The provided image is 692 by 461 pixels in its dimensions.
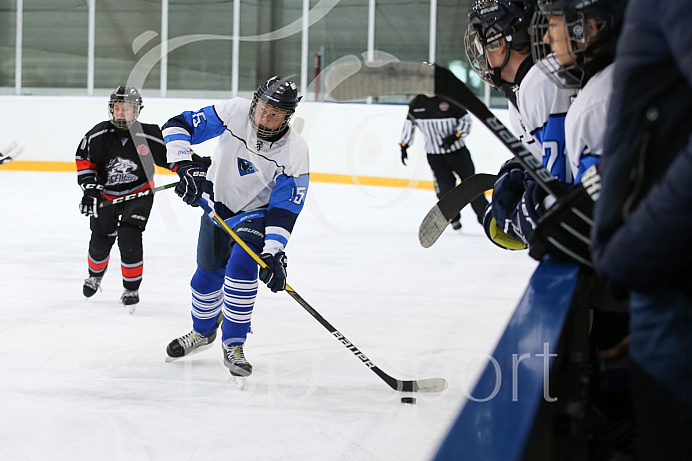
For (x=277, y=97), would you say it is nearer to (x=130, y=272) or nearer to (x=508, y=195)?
(x=508, y=195)

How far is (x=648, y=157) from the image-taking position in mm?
704

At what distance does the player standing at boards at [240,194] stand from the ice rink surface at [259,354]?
0.17 m

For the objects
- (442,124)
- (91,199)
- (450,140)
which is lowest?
(91,199)

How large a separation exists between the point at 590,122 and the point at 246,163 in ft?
5.36

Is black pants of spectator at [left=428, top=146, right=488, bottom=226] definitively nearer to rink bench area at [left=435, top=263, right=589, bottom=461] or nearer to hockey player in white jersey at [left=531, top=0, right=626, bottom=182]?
hockey player in white jersey at [left=531, top=0, right=626, bottom=182]

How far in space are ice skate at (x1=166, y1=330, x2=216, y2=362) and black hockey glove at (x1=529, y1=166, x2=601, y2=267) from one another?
5.93ft

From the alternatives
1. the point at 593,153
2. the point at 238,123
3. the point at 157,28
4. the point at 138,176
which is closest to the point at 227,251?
the point at 238,123

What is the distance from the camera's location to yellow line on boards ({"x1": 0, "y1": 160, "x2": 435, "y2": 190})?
8.24 metres

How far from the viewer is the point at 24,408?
6.82 ft

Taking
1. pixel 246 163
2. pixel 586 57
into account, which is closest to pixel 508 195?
pixel 586 57

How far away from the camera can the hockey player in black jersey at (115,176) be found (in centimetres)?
347

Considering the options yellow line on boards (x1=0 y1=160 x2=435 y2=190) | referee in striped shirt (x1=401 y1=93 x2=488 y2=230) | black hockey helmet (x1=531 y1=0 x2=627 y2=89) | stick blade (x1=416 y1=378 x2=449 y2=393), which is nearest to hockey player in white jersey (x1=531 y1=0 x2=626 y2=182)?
black hockey helmet (x1=531 y1=0 x2=627 y2=89)

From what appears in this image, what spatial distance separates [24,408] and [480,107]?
5.41 feet

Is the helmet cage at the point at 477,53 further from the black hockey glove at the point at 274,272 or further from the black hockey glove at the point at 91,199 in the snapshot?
the black hockey glove at the point at 91,199
